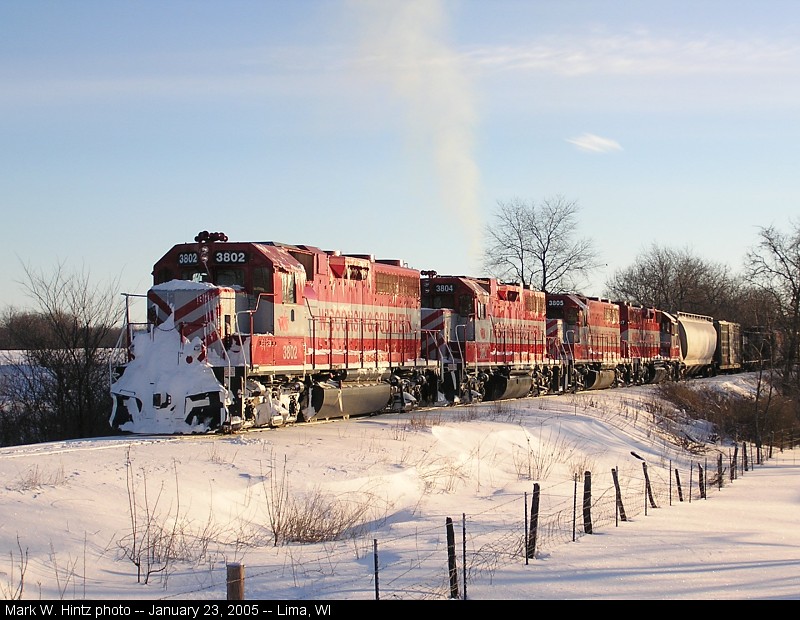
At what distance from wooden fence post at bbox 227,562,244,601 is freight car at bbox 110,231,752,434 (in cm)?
963

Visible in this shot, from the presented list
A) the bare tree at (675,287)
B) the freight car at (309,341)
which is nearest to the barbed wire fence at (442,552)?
the freight car at (309,341)

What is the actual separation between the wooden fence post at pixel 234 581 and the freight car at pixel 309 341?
9634mm

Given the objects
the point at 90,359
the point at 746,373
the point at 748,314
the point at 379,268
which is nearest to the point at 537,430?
the point at 379,268

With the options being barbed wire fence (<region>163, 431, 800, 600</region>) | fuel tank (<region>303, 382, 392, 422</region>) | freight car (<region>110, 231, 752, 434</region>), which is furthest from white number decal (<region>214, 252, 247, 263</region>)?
barbed wire fence (<region>163, 431, 800, 600</region>)

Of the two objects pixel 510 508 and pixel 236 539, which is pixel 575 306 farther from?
pixel 236 539

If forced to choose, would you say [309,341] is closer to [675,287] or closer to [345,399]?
[345,399]

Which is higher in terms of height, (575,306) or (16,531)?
(575,306)

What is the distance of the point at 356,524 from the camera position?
41.0 ft

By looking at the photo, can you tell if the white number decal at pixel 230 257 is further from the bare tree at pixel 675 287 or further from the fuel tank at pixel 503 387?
the bare tree at pixel 675 287

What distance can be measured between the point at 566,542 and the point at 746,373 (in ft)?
182

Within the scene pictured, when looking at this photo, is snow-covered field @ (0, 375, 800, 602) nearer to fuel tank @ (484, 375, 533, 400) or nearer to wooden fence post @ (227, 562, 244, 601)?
wooden fence post @ (227, 562, 244, 601)

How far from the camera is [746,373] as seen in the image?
6284cm

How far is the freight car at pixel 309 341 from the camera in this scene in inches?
639
